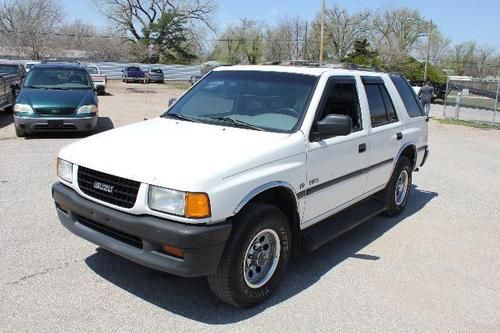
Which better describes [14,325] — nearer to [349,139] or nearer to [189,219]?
[189,219]

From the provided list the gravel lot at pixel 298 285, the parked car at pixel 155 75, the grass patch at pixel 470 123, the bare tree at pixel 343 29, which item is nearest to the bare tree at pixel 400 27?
the bare tree at pixel 343 29

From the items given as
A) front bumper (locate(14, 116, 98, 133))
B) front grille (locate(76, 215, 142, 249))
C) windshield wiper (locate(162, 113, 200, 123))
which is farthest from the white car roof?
front bumper (locate(14, 116, 98, 133))

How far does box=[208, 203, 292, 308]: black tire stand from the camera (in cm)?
334

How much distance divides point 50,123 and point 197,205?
8258 millimetres

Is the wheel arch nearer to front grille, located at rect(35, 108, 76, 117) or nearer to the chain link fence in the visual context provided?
front grille, located at rect(35, 108, 76, 117)

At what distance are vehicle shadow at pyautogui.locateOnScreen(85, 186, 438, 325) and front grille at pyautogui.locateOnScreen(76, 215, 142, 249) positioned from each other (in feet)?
1.86

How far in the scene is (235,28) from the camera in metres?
75.9

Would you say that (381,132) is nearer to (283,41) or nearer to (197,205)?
(197,205)

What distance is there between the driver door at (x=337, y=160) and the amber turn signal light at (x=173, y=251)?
4.35 feet

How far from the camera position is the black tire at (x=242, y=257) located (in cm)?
334

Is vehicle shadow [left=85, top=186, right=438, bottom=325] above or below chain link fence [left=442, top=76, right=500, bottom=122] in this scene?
below

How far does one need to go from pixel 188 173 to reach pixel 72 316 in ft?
4.48

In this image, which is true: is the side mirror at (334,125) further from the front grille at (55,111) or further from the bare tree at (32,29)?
the bare tree at (32,29)

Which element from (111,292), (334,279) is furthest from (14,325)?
(334,279)
